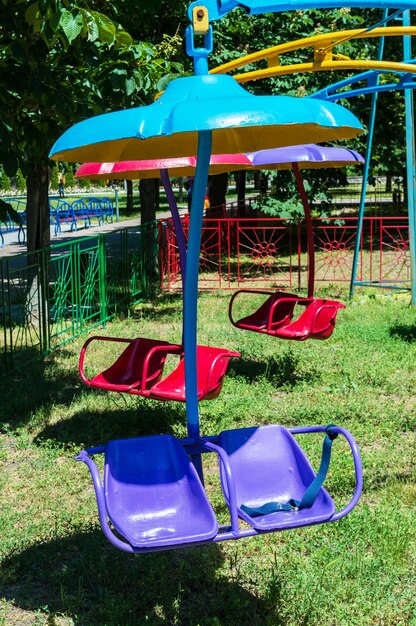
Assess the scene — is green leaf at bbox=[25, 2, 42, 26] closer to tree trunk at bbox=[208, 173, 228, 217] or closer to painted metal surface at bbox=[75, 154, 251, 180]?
painted metal surface at bbox=[75, 154, 251, 180]

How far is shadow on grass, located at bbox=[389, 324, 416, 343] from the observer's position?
912 cm

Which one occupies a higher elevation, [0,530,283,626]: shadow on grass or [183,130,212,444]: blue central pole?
[183,130,212,444]: blue central pole

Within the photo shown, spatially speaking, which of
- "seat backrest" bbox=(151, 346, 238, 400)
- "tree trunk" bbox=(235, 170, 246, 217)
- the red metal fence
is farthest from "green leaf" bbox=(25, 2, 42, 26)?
"tree trunk" bbox=(235, 170, 246, 217)

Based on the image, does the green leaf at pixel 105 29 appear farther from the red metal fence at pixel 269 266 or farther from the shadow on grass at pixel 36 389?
the red metal fence at pixel 269 266

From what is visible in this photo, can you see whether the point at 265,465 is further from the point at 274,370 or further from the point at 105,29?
the point at 274,370

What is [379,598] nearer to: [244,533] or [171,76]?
[244,533]

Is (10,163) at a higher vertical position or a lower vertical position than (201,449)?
higher

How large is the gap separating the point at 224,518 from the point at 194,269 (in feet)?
5.26

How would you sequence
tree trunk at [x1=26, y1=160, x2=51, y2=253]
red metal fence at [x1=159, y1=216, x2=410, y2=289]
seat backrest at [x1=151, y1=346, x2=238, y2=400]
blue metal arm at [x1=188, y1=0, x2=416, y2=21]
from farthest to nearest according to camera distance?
red metal fence at [x1=159, y1=216, x2=410, y2=289]
tree trunk at [x1=26, y1=160, x2=51, y2=253]
seat backrest at [x1=151, y1=346, x2=238, y2=400]
blue metal arm at [x1=188, y1=0, x2=416, y2=21]

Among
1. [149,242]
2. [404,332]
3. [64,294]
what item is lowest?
[404,332]

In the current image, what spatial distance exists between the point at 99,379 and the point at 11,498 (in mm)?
1210

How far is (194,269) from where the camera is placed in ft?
12.6

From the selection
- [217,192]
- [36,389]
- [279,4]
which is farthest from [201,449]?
[217,192]

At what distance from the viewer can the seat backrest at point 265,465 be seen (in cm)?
372
